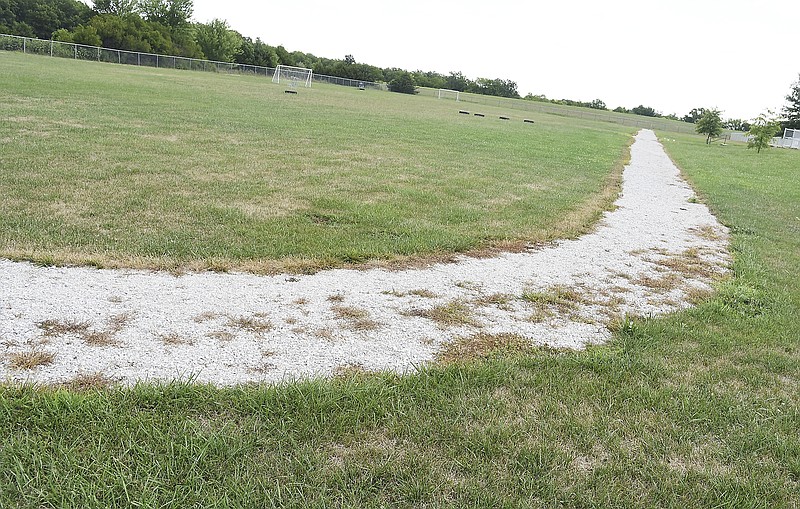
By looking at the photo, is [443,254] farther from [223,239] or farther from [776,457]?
[776,457]

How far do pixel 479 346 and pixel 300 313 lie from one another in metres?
1.32

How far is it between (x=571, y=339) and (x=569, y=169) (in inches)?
449

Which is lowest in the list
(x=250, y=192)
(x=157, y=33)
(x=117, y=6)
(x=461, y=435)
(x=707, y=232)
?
(x=461, y=435)

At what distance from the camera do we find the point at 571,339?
13.2 ft

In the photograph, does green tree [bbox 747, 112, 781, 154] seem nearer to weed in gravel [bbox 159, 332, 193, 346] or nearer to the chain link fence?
weed in gravel [bbox 159, 332, 193, 346]

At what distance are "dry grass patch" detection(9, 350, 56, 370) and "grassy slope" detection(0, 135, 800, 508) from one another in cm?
31

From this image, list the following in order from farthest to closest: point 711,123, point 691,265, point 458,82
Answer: point 458,82 < point 711,123 < point 691,265

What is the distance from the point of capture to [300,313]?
4.10 meters

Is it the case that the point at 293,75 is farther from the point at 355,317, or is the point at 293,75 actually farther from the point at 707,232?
the point at 355,317

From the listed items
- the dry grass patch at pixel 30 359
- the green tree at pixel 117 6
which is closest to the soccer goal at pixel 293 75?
the green tree at pixel 117 6

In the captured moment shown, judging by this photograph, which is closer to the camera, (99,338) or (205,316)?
(99,338)

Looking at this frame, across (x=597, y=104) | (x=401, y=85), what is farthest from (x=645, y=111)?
(x=401, y=85)

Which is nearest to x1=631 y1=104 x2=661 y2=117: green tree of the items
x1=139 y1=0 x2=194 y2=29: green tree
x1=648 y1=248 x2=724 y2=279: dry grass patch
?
x1=139 y1=0 x2=194 y2=29: green tree

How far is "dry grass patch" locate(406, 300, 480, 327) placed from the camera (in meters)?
4.18
